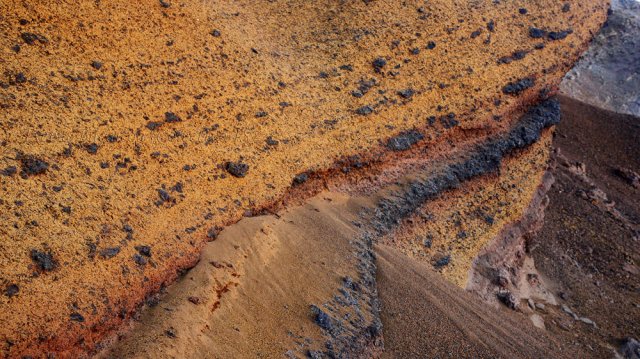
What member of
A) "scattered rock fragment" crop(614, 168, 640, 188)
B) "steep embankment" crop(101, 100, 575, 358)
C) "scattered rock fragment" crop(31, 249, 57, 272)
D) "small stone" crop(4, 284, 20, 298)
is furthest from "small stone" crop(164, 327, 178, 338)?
"scattered rock fragment" crop(614, 168, 640, 188)

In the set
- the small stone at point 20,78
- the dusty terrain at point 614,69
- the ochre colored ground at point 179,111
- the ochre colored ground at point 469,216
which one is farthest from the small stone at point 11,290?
the dusty terrain at point 614,69

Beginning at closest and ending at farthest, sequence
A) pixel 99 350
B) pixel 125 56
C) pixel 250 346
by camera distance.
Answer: pixel 99 350 < pixel 250 346 < pixel 125 56

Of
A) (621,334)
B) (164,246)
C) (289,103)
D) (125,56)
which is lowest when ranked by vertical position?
(621,334)

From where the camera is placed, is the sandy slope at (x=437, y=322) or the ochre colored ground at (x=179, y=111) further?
the sandy slope at (x=437, y=322)

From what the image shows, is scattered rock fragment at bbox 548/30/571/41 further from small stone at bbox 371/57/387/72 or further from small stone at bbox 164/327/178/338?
small stone at bbox 164/327/178/338

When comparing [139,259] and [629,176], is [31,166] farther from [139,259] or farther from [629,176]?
[629,176]

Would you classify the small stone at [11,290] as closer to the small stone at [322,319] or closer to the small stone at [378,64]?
the small stone at [322,319]

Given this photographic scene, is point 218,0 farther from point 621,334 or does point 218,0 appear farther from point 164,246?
point 621,334

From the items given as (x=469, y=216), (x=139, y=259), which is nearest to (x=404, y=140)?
(x=469, y=216)

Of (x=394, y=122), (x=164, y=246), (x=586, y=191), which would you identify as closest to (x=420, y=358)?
(x=164, y=246)
